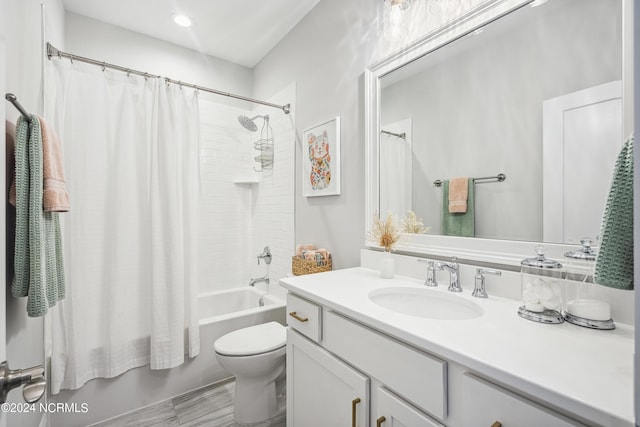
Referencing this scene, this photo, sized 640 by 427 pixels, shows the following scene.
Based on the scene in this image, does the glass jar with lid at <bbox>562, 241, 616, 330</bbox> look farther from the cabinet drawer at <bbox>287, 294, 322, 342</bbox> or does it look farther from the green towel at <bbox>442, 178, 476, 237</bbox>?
the cabinet drawer at <bbox>287, 294, 322, 342</bbox>

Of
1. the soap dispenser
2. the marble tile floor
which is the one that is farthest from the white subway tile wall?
the soap dispenser

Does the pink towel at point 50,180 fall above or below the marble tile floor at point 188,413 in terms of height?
above

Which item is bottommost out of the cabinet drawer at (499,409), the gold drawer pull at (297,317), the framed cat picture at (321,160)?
the gold drawer pull at (297,317)

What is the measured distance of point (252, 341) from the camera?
1.75 m

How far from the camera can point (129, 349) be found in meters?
1.83

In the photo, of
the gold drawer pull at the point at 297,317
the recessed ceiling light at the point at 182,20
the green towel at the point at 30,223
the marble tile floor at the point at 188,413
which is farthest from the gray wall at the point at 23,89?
the gold drawer pull at the point at 297,317

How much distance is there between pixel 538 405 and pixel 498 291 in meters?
0.59

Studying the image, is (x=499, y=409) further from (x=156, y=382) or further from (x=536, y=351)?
(x=156, y=382)

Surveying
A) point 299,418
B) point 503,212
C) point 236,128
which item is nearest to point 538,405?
point 503,212

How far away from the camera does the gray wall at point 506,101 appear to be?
3.15 ft

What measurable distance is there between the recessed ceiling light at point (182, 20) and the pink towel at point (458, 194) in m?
2.29

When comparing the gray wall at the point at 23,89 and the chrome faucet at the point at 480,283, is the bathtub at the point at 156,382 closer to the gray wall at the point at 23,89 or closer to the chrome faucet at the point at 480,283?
the gray wall at the point at 23,89

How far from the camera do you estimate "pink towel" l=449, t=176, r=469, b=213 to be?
1.29 meters

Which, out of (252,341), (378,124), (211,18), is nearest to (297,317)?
(252,341)
